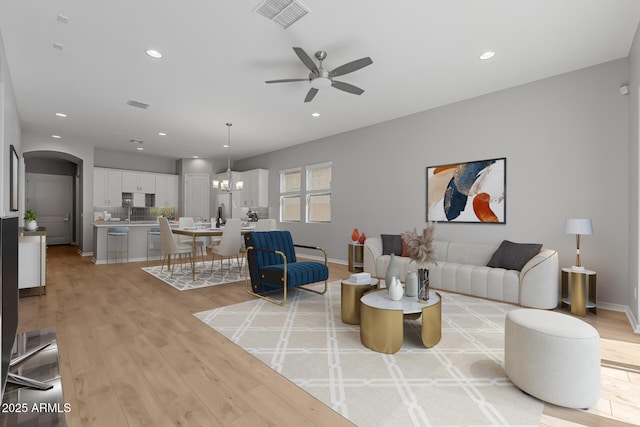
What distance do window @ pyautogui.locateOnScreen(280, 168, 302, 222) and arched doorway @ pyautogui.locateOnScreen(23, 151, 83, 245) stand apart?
6.34 m

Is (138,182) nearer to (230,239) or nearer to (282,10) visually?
(230,239)

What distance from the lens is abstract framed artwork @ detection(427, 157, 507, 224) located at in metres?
4.59

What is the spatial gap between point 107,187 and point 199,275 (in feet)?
16.9

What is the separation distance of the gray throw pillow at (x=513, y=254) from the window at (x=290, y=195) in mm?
4949

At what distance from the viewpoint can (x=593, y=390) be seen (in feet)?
6.01

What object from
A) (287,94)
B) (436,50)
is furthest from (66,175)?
(436,50)

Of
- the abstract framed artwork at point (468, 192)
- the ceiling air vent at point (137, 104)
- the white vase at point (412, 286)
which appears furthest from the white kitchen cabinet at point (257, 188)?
the white vase at point (412, 286)

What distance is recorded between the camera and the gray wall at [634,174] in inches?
121

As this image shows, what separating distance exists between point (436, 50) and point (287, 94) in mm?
2186

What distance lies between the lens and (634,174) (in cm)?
321

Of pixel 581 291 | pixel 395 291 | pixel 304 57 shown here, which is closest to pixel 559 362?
pixel 395 291

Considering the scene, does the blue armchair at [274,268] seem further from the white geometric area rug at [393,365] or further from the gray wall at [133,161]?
the gray wall at [133,161]

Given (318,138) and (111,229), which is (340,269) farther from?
(111,229)

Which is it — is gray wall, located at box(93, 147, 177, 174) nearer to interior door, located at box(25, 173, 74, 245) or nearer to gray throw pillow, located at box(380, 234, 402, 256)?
interior door, located at box(25, 173, 74, 245)
